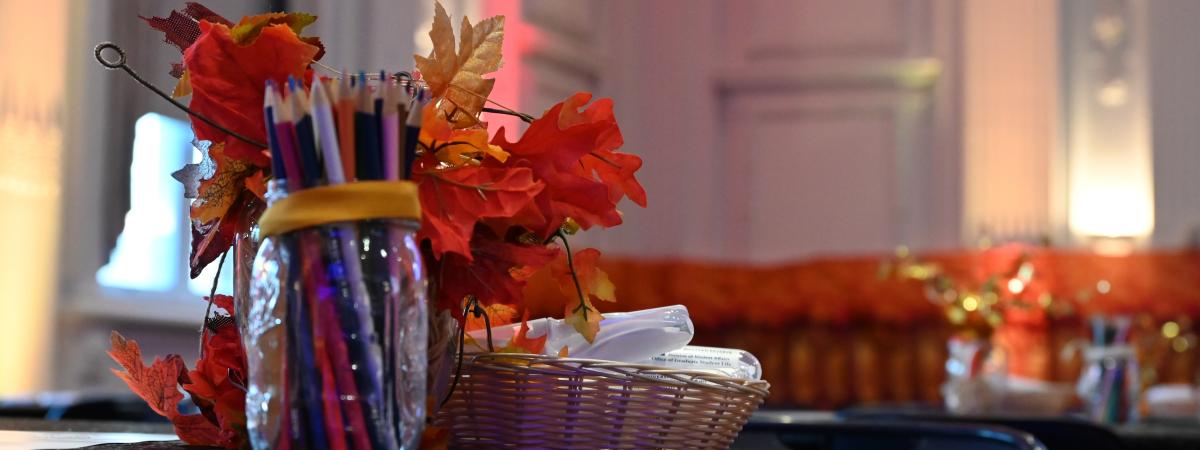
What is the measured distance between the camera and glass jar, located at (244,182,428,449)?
576 millimetres

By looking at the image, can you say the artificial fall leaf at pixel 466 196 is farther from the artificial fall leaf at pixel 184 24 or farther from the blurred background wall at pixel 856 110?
the blurred background wall at pixel 856 110


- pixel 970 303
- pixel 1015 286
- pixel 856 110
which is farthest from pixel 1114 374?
pixel 856 110

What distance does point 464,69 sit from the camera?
708 mm

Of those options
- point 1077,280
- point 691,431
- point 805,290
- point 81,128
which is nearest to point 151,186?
point 81,128

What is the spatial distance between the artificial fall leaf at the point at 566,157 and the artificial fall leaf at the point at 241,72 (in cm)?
11

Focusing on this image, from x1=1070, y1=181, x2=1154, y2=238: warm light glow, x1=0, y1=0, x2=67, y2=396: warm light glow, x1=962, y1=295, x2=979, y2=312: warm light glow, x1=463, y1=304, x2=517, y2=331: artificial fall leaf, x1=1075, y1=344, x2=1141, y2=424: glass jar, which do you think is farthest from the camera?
x1=1070, y1=181, x2=1154, y2=238: warm light glow

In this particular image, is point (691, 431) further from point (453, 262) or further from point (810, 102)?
point (810, 102)

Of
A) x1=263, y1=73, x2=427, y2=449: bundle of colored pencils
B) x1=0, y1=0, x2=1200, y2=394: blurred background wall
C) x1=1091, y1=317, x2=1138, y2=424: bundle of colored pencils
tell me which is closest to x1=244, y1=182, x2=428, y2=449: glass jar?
x1=263, y1=73, x2=427, y2=449: bundle of colored pencils

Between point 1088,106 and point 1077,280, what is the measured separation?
0.76m

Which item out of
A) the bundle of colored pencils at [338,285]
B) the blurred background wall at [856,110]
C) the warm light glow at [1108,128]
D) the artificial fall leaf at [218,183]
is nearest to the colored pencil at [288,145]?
the bundle of colored pencils at [338,285]

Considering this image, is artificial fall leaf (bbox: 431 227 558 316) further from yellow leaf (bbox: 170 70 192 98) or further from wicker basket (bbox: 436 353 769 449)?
yellow leaf (bbox: 170 70 192 98)

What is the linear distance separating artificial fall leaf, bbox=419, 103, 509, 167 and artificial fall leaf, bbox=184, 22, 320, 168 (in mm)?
61

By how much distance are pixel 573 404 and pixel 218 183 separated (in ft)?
0.66

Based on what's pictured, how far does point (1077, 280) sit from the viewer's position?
430 cm
